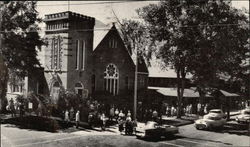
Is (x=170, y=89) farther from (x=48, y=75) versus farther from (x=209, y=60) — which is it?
(x=48, y=75)

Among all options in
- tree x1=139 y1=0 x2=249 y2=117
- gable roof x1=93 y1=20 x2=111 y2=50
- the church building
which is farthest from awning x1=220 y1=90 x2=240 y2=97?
gable roof x1=93 y1=20 x2=111 y2=50

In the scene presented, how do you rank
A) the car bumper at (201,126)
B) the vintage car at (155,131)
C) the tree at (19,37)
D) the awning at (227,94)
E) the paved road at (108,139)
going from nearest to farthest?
the paved road at (108,139)
the vintage car at (155,131)
the awning at (227,94)
the car bumper at (201,126)
the tree at (19,37)

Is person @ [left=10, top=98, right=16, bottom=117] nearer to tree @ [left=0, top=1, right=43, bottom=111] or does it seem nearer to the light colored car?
tree @ [left=0, top=1, right=43, bottom=111]

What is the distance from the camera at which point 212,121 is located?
8.03 m

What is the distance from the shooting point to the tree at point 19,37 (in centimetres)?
872

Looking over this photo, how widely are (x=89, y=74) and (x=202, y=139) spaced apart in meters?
3.35

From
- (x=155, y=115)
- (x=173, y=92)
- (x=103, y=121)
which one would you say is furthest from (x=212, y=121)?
(x=103, y=121)

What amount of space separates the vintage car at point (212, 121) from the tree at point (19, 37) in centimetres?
486

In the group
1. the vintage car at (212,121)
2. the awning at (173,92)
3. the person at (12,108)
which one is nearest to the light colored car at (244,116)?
the vintage car at (212,121)

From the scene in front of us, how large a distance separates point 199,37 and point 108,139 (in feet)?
11.3

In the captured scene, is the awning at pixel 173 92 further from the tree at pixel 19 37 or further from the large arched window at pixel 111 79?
the tree at pixel 19 37

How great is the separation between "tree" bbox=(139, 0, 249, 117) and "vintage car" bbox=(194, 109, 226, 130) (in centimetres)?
85

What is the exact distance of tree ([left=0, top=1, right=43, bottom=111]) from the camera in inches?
343

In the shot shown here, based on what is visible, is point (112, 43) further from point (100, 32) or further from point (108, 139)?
point (108, 139)
